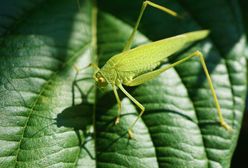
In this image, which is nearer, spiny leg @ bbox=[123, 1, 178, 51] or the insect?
the insect

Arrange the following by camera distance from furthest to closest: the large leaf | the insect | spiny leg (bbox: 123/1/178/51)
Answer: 1. spiny leg (bbox: 123/1/178/51)
2. the insect
3. the large leaf

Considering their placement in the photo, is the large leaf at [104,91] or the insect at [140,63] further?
the insect at [140,63]

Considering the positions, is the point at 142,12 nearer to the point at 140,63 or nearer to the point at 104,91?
the point at 140,63

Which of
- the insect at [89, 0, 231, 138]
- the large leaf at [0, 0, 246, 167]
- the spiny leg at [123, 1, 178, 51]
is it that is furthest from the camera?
the spiny leg at [123, 1, 178, 51]

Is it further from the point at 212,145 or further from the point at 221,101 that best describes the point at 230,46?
the point at 212,145

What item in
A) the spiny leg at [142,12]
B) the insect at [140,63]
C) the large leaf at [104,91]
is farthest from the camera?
the spiny leg at [142,12]

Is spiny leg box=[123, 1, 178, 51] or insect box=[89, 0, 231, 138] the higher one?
spiny leg box=[123, 1, 178, 51]
